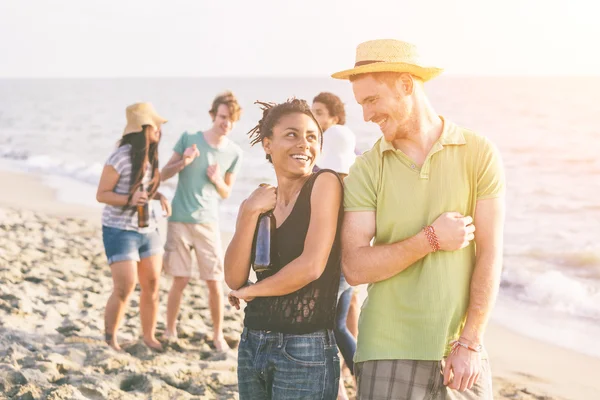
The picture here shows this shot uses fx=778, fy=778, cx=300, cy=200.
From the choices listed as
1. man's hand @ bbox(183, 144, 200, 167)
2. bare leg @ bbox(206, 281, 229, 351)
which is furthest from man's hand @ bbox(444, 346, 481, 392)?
bare leg @ bbox(206, 281, 229, 351)

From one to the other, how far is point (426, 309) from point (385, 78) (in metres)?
0.82

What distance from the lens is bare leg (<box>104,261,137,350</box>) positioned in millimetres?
5496

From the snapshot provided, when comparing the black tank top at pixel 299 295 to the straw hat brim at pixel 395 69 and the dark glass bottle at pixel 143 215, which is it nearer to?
the straw hat brim at pixel 395 69

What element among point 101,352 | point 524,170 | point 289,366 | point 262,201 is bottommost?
point 101,352

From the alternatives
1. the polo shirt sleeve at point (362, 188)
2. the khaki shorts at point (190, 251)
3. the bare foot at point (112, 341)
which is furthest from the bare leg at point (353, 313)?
the polo shirt sleeve at point (362, 188)

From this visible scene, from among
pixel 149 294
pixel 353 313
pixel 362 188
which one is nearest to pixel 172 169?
pixel 149 294

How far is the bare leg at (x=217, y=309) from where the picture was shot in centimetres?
624

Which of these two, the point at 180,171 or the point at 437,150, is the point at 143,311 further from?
the point at 437,150

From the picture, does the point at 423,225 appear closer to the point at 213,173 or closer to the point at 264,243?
the point at 264,243

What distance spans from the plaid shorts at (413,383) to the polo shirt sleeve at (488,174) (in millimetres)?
585

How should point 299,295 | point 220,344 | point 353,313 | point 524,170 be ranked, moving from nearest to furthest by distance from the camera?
point 299,295
point 353,313
point 220,344
point 524,170

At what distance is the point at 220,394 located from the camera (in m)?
5.32

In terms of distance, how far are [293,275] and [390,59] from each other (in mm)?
839

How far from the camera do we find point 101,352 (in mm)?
5812
